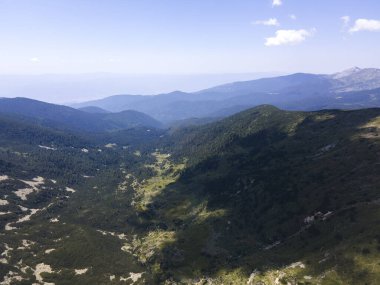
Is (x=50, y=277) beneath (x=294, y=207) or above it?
beneath

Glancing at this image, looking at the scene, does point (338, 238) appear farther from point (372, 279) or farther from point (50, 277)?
point (50, 277)

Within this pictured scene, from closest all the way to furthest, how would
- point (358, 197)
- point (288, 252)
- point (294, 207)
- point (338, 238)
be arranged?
1. point (338, 238)
2. point (288, 252)
3. point (358, 197)
4. point (294, 207)

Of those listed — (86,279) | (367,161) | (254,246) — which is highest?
(367,161)

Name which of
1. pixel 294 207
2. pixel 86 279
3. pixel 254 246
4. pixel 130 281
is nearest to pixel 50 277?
pixel 86 279

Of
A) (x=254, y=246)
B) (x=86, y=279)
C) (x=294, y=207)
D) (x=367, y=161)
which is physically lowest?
(x=86, y=279)

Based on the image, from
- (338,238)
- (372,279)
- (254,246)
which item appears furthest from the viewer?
(254,246)

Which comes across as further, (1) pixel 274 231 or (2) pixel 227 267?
(1) pixel 274 231

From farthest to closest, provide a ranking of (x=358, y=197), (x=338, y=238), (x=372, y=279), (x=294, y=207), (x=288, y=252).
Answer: (x=294, y=207)
(x=358, y=197)
(x=288, y=252)
(x=338, y=238)
(x=372, y=279)

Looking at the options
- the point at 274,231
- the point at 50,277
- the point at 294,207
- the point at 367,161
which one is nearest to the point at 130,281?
the point at 50,277

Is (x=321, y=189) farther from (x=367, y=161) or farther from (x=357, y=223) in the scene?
(x=357, y=223)
